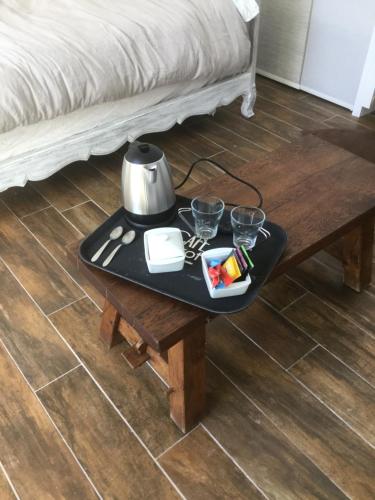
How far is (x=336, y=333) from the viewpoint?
4.43ft

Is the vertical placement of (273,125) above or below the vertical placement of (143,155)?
below

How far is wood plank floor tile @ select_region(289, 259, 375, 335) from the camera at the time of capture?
4.61ft

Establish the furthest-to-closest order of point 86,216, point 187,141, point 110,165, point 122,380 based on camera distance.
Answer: point 187,141
point 110,165
point 86,216
point 122,380

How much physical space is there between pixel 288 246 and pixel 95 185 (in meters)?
1.17

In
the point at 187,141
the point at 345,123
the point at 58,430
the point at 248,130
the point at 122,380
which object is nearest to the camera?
the point at 58,430

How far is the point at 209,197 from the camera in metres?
1.18

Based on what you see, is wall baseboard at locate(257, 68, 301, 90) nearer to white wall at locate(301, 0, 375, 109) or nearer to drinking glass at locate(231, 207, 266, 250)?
white wall at locate(301, 0, 375, 109)

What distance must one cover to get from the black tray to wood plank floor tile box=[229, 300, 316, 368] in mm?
418

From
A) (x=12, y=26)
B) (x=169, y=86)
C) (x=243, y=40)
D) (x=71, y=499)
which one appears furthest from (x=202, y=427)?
(x=243, y=40)

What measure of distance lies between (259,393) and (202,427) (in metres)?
0.18

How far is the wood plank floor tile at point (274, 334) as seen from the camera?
1296 mm

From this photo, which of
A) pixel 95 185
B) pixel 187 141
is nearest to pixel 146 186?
pixel 95 185

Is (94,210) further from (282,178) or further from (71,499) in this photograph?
(71,499)

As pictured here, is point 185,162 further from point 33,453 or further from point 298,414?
point 33,453
